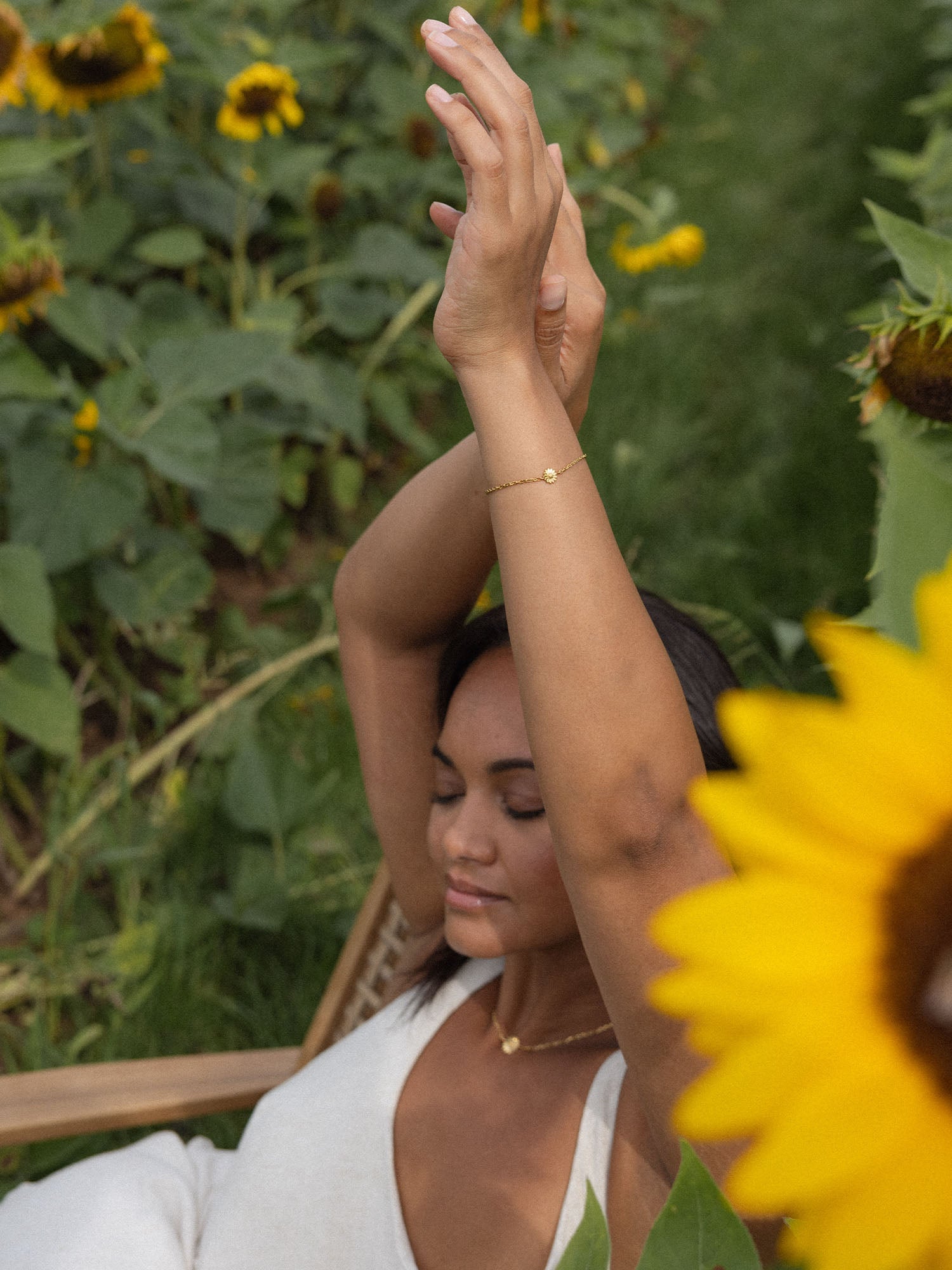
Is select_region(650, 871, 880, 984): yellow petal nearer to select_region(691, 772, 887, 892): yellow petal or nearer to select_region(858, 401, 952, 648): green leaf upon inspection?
select_region(691, 772, 887, 892): yellow petal

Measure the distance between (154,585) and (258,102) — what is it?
2.39 feet

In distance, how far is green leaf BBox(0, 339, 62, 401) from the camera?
160cm

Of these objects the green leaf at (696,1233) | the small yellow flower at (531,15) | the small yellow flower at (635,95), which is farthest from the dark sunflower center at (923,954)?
the small yellow flower at (635,95)

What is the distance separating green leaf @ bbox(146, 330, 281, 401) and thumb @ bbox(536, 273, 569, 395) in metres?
1.11

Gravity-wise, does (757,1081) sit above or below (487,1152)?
above

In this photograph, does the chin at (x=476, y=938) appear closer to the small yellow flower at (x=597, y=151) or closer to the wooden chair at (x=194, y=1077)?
the wooden chair at (x=194, y=1077)

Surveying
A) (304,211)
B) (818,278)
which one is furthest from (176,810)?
(818,278)

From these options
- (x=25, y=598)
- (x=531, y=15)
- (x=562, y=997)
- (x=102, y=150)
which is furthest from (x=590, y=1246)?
(x=531, y=15)

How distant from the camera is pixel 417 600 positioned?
3.44 ft

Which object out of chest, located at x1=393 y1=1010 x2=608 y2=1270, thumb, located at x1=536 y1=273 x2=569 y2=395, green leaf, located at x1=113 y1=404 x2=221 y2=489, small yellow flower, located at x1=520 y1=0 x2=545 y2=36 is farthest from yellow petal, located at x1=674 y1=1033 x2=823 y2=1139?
small yellow flower, located at x1=520 y1=0 x2=545 y2=36

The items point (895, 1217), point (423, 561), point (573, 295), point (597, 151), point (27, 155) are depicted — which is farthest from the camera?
point (597, 151)

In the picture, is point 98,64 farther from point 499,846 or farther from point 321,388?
point 499,846

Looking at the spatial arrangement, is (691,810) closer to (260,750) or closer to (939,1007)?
(939,1007)

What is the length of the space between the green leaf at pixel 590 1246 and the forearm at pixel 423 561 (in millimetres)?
626
